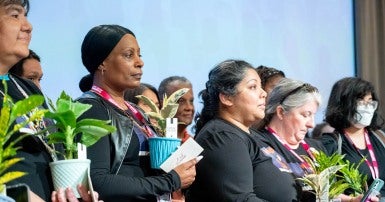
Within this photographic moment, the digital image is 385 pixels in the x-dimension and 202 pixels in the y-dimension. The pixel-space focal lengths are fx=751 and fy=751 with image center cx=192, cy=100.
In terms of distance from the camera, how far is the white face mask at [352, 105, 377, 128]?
4594mm

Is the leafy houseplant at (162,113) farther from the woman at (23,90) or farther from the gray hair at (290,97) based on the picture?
the gray hair at (290,97)

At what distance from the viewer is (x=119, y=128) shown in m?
2.90

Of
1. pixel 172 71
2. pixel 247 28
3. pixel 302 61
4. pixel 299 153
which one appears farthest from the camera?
pixel 302 61

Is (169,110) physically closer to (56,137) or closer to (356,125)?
(56,137)

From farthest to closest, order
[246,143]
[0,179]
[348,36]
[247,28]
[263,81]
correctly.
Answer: [348,36] → [247,28] → [263,81] → [246,143] → [0,179]

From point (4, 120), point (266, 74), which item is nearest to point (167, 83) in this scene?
point (266, 74)

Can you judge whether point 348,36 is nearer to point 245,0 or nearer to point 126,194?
point 245,0

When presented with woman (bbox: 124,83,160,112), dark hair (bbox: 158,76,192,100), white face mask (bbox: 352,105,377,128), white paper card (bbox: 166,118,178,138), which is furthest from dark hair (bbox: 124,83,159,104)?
white paper card (bbox: 166,118,178,138)

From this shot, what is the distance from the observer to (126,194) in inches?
109

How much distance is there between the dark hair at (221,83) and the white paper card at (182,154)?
2.13 feet

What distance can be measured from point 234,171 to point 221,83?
1.76 ft

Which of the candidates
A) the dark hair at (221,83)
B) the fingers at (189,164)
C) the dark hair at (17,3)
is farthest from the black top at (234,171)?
the dark hair at (17,3)

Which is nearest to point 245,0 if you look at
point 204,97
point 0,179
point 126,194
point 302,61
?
point 302,61

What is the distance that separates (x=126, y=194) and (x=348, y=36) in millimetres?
4261
